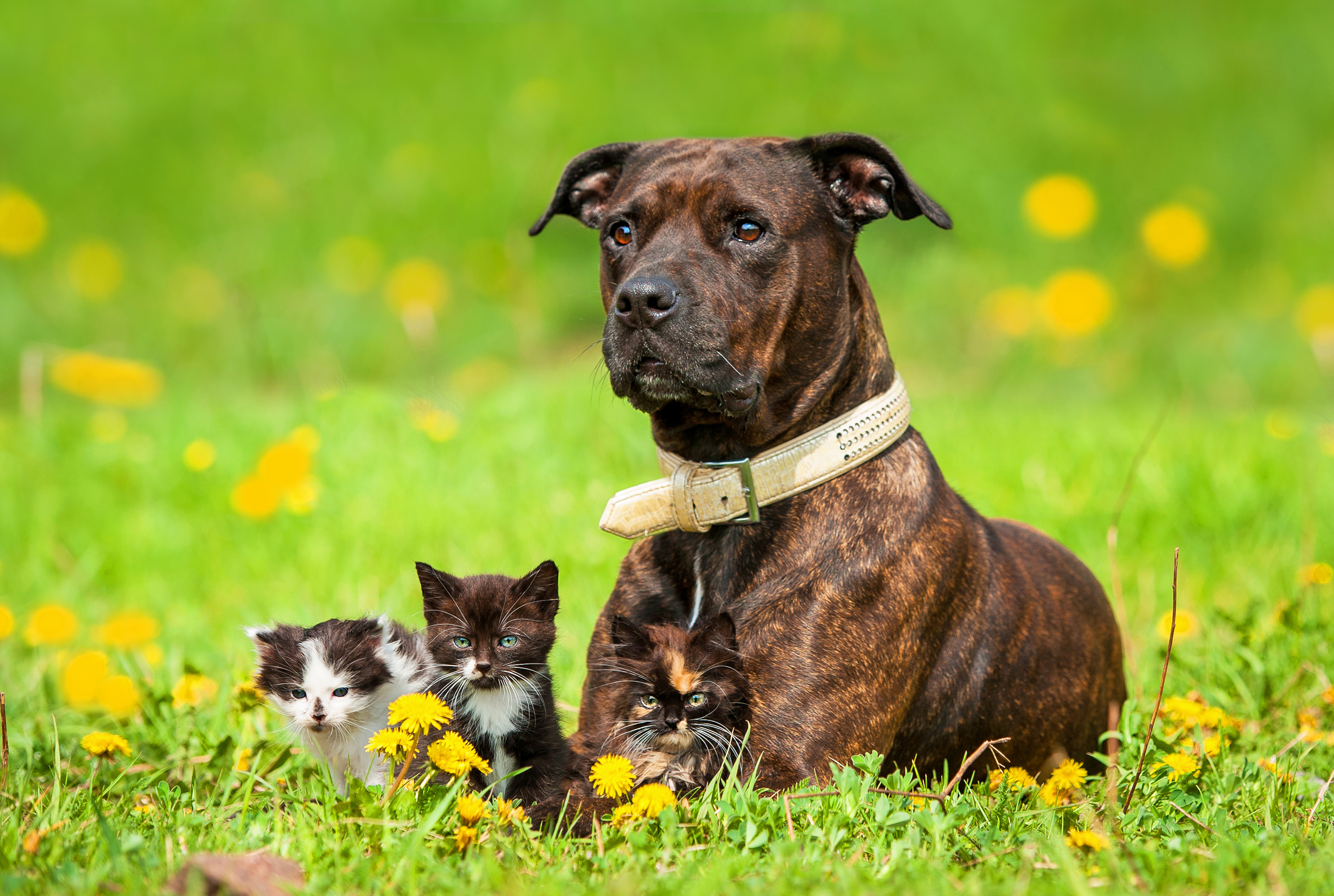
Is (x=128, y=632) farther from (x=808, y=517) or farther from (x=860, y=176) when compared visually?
(x=860, y=176)

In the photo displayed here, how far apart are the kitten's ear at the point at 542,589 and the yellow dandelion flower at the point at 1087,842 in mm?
1446

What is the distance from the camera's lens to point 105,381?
915 centimetres

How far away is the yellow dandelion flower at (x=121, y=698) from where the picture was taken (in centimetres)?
437

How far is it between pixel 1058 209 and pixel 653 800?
9.21 meters

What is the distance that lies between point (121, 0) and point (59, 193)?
2675 millimetres

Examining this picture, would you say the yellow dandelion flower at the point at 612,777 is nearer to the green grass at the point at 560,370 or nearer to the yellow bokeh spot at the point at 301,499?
the green grass at the point at 560,370

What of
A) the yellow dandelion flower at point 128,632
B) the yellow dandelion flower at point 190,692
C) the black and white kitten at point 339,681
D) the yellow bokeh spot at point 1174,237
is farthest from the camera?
the yellow bokeh spot at point 1174,237

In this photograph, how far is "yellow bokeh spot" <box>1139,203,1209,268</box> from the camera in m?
11.1

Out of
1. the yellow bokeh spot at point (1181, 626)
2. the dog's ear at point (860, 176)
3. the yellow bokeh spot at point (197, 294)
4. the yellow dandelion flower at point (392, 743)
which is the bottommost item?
the yellow bokeh spot at point (1181, 626)

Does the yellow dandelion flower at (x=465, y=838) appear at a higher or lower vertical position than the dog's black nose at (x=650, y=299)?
lower

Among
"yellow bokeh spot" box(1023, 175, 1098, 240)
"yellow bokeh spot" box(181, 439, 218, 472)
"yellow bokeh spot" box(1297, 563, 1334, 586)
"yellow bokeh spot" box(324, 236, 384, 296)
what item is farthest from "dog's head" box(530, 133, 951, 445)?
"yellow bokeh spot" box(1023, 175, 1098, 240)

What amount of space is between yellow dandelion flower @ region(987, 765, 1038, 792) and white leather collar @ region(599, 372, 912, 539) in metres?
0.97

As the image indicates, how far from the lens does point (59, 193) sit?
37.9ft

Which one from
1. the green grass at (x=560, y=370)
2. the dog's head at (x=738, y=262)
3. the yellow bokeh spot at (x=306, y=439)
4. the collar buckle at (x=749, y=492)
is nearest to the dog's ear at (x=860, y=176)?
the dog's head at (x=738, y=262)
